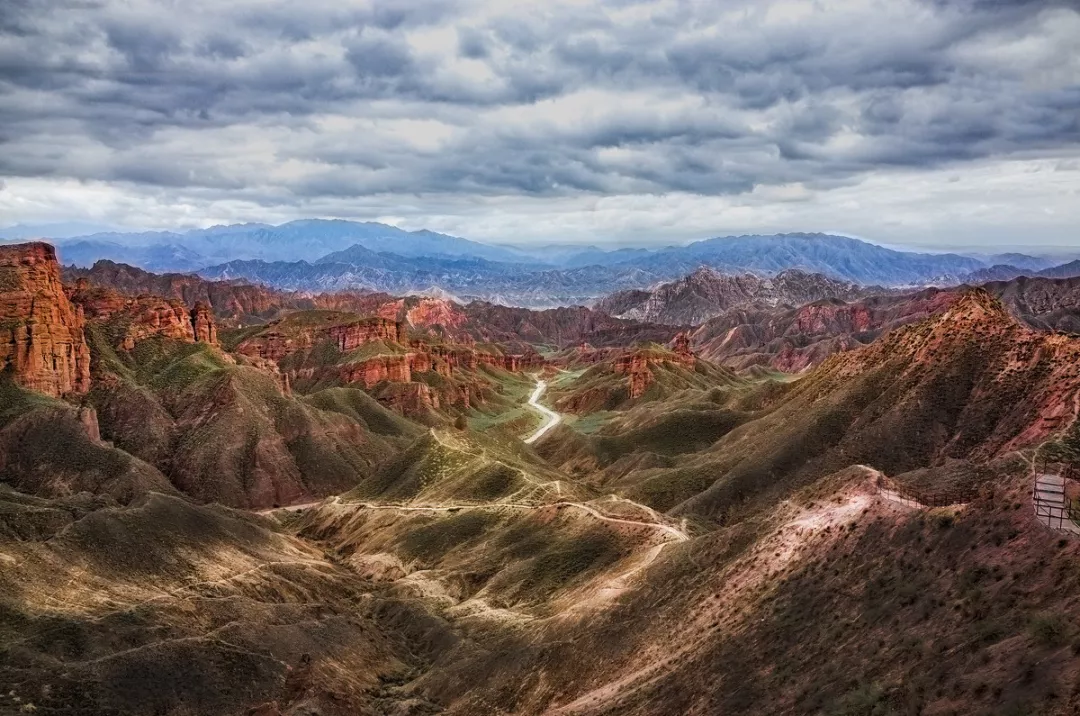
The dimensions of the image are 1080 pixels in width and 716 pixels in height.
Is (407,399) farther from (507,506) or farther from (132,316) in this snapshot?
(507,506)

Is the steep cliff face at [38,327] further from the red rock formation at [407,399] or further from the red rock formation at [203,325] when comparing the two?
the red rock formation at [407,399]

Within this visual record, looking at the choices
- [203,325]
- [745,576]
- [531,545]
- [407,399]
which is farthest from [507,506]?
[203,325]

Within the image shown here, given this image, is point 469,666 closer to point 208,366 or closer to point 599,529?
point 599,529

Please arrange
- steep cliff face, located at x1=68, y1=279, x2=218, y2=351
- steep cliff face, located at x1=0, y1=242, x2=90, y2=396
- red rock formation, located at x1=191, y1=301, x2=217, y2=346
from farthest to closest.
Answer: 1. red rock formation, located at x1=191, y1=301, x2=217, y2=346
2. steep cliff face, located at x1=68, y1=279, x2=218, y2=351
3. steep cliff face, located at x1=0, y1=242, x2=90, y2=396

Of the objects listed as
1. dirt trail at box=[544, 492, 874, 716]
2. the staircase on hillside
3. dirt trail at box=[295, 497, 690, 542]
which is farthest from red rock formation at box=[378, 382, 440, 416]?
the staircase on hillside

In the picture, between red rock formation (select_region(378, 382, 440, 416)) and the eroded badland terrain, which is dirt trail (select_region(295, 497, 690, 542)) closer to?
the eroded badland terrain

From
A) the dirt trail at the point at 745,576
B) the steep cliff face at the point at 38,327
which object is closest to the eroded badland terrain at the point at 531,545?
the dirt trail at the point at 745,576

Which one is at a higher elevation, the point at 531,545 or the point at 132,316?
the point at 132,316

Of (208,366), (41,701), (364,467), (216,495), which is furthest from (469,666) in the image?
(208,366)
